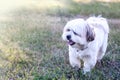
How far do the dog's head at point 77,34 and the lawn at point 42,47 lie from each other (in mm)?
713

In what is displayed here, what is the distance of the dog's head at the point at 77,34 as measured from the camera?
29.3ft

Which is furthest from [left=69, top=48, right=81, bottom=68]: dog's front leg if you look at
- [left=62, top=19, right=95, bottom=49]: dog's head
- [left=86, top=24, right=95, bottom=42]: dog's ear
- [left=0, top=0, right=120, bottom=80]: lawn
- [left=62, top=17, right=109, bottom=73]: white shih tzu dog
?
[left=86, top=24, right=95, bottom=42]: dog's ear

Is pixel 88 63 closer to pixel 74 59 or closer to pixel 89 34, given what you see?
pixel 74 59

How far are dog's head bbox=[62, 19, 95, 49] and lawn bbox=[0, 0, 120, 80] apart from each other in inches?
28.1

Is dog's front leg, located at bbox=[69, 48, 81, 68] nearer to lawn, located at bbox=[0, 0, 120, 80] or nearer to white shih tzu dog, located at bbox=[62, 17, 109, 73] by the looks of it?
white shih tzu dog, located at bbox=[62, 17, 109, 73]

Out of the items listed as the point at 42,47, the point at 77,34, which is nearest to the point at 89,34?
the point at 77,34

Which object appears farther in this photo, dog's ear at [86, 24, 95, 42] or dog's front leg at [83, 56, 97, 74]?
dog's front leg at [83, 56, 97, 74]

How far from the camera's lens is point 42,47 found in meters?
12.0

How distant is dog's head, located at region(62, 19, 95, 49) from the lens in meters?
8.93

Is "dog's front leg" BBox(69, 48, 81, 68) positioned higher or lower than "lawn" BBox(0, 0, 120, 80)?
higher

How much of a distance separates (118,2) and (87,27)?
14089 millimetres

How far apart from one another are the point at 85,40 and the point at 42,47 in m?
2.83

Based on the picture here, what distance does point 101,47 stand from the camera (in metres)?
10.8

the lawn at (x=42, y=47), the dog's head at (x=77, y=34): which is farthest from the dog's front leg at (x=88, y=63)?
the dog's head at (x=77, y=34)
